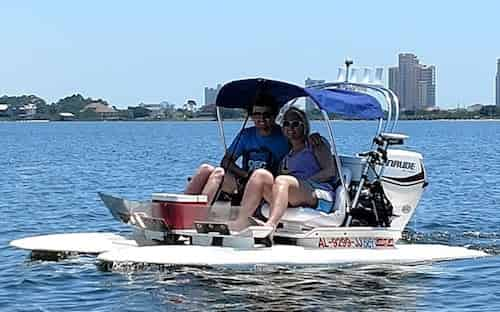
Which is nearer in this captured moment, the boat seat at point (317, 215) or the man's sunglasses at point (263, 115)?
the boat seat at point (317, 215)

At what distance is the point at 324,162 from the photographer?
13.7m

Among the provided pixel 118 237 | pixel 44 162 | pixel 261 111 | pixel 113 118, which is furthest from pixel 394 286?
pixel 113 118

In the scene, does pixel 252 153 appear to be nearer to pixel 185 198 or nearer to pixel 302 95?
pixel 302 95

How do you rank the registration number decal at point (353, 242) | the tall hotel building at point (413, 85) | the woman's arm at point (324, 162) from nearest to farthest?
the registration number decal at point (353, 242), the woman's arm at point (324, 162), the tall hotel building at point (413, 85)

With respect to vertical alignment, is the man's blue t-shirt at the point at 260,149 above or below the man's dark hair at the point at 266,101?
below

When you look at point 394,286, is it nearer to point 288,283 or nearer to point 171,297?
point 288,283

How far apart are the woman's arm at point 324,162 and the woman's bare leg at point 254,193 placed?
73cm

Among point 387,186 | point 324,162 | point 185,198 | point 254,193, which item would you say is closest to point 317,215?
point 324,162

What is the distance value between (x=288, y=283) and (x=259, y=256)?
57 cm

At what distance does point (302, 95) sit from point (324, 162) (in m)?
0.83

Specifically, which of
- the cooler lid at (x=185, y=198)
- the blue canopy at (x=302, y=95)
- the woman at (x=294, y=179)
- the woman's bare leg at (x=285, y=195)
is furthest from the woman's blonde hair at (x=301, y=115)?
the cooler lid at (x=185, y=198)

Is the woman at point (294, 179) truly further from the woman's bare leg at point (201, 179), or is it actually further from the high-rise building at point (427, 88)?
the high-rise building at point (427, 88)

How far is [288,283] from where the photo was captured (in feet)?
40.3

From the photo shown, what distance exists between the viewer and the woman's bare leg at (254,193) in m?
13.0
